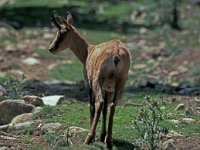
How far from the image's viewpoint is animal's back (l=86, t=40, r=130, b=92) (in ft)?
34.1

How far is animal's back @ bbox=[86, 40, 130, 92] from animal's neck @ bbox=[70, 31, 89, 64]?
3.13 ft

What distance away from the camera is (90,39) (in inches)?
985

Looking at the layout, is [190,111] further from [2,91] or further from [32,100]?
[2,91]

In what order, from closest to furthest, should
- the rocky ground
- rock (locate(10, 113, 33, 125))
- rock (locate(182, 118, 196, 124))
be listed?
the rocky ground
rock (locate(182, 118, 196, 124))
rock (locate(10, 113, 33, 125))

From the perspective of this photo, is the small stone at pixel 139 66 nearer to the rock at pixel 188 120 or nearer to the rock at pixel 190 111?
the rock at pixel 190 111

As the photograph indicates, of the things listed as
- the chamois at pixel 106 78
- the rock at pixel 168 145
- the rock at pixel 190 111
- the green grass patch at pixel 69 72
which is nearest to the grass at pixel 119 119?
the rock at pixel 190 111

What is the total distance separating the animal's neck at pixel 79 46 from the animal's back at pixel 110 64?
0.95 meters

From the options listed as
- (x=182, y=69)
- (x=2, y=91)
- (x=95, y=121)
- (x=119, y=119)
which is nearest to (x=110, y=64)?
(x=95, y=121)

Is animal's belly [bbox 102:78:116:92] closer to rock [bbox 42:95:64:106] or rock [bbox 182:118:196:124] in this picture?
rock [bbox 182:118:196:124]

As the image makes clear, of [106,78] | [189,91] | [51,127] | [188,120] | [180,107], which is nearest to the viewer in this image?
[106,78]

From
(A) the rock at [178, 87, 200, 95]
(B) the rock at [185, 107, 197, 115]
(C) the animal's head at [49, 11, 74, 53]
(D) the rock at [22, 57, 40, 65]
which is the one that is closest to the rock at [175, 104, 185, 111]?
(B) the rock at [185, 107, 197, 115]

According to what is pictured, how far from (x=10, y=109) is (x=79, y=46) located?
5.57 feet

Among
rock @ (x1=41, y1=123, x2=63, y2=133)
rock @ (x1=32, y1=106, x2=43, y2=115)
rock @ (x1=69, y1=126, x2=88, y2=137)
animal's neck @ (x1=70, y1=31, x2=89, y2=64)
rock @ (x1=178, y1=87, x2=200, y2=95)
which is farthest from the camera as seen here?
rock @ (x1=178, y1=87, x2=200, y2=95)

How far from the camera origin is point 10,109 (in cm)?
1248
